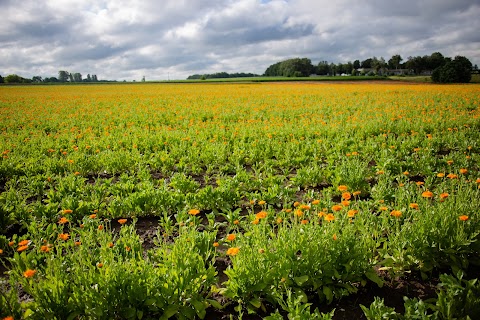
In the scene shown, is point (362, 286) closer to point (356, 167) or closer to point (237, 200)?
point (237, 200)

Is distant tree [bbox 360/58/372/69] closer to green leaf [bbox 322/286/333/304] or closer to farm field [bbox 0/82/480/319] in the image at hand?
farm field [bbox 0/82/480/319]

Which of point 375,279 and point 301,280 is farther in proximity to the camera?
point 375,279

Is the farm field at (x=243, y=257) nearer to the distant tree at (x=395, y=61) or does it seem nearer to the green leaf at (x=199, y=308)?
the green leaf at (x=199, y=308)

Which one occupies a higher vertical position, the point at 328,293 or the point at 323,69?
the point at 323,69

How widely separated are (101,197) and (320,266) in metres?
3.97

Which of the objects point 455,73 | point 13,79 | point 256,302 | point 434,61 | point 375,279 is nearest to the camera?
point 256,302

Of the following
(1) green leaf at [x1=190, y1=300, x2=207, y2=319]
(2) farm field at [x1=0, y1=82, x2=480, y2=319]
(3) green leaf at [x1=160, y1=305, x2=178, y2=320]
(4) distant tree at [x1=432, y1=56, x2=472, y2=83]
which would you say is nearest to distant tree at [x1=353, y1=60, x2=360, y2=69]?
(4) distant tree at [x1=432, y1=56, x2=472, y2=83]

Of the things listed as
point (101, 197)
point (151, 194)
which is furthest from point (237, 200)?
point (101, 197)

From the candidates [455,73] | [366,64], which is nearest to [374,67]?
[366,64]

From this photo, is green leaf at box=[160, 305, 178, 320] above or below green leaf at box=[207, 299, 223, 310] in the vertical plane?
above

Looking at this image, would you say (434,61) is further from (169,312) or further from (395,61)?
(169,312)

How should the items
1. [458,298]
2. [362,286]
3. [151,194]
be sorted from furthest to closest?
[151,194], [362,286], [458,298]

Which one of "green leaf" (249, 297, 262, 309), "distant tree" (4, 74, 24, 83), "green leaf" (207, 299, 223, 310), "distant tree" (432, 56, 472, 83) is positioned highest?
"distant tree" (4, 74, 24, 83)

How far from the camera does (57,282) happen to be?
2.55 meters
